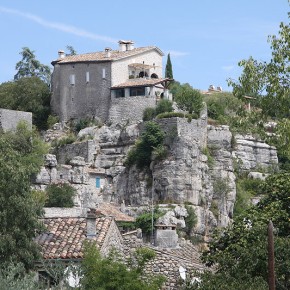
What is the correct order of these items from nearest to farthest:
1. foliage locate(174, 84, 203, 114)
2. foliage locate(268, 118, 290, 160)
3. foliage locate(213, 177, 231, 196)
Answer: foliage locate(268, 118, 290, 160)
foliage locate(213, 177, 231, 196)
foliage locate(174, 84, 203, 114)

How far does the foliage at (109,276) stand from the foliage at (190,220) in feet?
156

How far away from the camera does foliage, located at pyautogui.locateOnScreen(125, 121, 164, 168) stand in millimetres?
83375

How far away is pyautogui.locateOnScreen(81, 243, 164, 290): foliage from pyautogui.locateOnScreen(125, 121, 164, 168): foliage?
50685 mm

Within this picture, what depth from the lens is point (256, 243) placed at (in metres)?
33.8

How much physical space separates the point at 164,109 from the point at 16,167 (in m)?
52.2

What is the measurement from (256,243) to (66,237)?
600 cm

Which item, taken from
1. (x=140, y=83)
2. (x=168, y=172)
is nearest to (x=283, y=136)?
(x=168, y=172)

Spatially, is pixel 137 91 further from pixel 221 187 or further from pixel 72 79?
pixel 221 187

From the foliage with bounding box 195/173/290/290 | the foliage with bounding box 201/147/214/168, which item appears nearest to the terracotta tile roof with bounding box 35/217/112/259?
the foliage with bounding box 195/173/290/290

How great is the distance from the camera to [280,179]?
127 feet

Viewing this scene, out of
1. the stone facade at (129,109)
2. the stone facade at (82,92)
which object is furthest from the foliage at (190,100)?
the stone facade at (82,92)

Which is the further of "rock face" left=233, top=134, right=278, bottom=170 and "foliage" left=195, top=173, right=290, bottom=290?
"rock face" left=233, top=134, right=278, bottom=170

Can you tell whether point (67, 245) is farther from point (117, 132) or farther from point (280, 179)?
point (117, 132)

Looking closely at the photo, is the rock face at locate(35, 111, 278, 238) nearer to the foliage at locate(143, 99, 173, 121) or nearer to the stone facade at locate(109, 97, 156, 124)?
the foliage at locate(143, 99, 173, 121)
